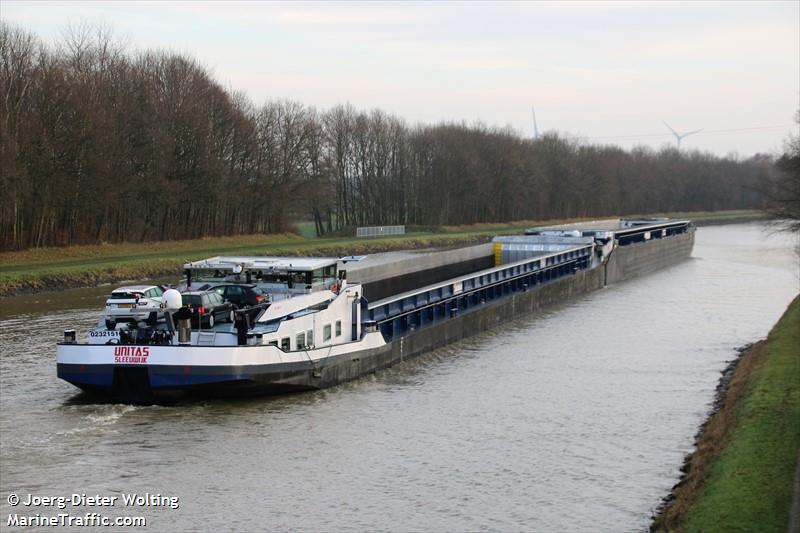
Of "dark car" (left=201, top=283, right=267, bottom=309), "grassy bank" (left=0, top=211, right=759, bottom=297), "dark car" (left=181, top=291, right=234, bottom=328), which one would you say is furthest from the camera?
"grassy bank" (left=0, top=211, right=759, bottom=297)

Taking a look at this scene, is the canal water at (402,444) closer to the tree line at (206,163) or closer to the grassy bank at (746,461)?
the grassy bank at (746,461)

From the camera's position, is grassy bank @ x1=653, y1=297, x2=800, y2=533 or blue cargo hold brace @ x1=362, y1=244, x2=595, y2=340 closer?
grassy bank @ x1=653, y1=297, x2=800, y2=533

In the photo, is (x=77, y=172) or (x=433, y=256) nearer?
(x=433, y=256)

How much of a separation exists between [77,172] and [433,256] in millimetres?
22808

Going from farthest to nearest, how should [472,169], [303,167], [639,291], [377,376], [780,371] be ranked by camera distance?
[472,169], [303,167], [639,291], [377,376], [780,371]

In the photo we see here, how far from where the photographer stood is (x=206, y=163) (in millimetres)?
71938

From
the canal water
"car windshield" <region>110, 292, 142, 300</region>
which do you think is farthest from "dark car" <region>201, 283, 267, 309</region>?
"car windshield" <region>110, 292, 142, 300</region>

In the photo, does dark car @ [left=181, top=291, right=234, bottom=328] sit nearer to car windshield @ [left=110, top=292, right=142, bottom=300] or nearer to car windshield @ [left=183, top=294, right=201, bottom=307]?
car windshield @ [left=183, top=294, right=201, bottom=307]

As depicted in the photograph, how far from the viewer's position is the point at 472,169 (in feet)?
376

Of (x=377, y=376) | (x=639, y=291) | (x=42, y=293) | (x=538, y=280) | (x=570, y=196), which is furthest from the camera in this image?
(x=570, y=196)

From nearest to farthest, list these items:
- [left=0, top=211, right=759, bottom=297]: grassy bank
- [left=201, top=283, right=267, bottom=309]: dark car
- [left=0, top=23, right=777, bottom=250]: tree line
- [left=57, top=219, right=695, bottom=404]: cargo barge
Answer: [left=57, top=219, right=695, bottom=404]: cargo barge < [left=201, top=283, right=267, bottom=309]: dark car < [left=0, top=211, right=759, bottom=297]: grassy bank < [left=0, top=23, right=777, bottom=250]: tree line

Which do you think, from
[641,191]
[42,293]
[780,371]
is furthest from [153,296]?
[641,191]

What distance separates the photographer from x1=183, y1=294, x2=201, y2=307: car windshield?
83.3 ft

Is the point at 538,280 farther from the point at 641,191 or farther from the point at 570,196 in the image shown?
the point at 641,191
